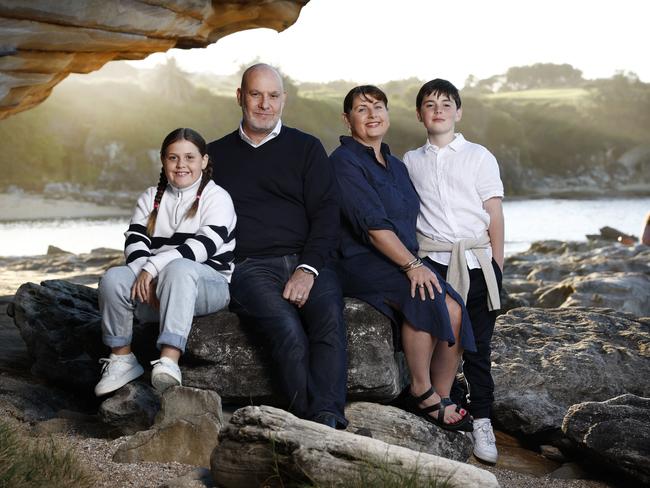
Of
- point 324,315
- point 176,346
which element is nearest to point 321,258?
point 324,315

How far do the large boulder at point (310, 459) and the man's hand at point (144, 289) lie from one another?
35.8 inches

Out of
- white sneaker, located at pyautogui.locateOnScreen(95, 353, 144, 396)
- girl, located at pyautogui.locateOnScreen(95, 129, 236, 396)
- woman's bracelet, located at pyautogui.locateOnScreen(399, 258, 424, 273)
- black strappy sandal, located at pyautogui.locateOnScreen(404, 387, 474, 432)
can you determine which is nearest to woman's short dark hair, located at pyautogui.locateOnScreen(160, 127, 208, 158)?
girl, located at pyautogui.locateOnScreen(95, 129, 236, 396)

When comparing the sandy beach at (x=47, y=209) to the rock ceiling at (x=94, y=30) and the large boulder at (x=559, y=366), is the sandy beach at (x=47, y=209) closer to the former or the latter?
the rock ceiling at (x=94, y=30)

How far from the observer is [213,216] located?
14.1 ft

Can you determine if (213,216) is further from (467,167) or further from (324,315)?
(467,167)

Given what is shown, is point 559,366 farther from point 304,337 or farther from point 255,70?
point 255,70

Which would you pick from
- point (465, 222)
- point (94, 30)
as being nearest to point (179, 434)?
point (465, 222)

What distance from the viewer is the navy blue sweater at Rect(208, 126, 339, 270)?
451cm

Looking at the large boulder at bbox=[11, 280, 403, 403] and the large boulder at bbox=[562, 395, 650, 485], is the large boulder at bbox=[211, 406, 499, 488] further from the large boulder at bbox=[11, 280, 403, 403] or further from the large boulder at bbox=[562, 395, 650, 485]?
the large boulder at bbox=[562, 395, 650, 485]

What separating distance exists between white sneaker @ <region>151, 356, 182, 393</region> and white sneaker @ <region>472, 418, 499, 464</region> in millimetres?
1712

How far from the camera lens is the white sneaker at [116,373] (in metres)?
4.30

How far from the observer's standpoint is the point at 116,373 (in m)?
4.30

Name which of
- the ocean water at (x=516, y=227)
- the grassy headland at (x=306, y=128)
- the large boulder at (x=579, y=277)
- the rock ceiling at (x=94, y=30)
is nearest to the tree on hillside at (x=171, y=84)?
the grassy headland at (x=306, y=128)

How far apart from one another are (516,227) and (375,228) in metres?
24.3
